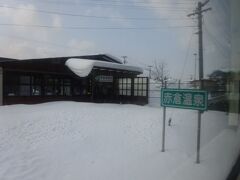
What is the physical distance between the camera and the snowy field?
223cm

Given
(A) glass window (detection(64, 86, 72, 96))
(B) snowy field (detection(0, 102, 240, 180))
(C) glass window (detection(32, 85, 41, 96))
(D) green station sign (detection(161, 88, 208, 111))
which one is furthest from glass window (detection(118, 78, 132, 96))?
(D) green station sign (detection(161, 88, 208, 111))

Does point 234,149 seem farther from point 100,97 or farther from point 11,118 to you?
point 100,97

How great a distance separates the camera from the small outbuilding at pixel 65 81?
21.3ft

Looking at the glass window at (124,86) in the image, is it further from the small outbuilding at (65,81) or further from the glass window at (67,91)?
the glass window at (67,91)

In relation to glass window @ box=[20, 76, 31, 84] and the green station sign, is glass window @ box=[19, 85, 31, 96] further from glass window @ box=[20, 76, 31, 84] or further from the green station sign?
the green station sign

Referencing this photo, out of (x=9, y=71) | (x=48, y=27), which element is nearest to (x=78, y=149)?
(x=48, y=27)

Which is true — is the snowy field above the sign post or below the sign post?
below

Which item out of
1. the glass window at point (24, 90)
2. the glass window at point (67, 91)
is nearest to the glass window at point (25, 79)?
the glass window at point (24, 90)

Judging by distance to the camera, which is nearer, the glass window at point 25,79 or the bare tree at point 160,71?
the bare tree at point 160,71

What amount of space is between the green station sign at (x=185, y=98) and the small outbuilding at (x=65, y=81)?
310 cm

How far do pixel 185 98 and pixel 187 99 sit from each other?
A: 20 millimetres

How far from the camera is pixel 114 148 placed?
3334 millimetres

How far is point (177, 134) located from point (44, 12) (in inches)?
69.4

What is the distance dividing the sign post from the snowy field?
0.22ft
